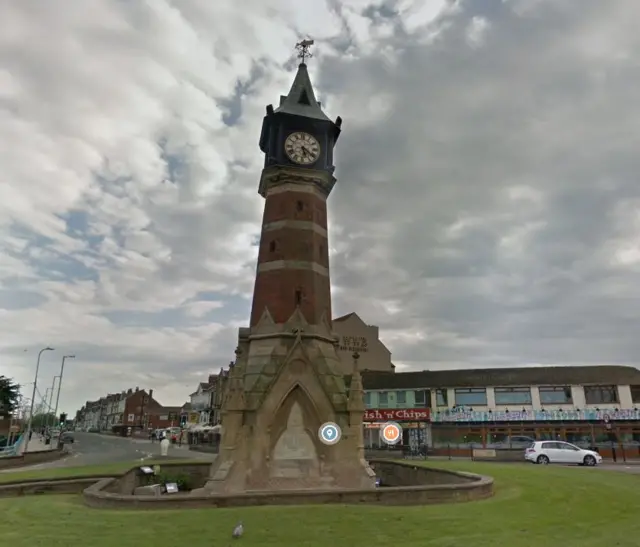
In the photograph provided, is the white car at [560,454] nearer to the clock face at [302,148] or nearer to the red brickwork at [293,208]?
the red brickwork at [293,208]

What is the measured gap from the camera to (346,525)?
39.1ft

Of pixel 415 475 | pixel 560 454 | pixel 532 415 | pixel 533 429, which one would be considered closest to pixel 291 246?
pixel 415 475

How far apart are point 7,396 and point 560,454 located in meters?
74.0

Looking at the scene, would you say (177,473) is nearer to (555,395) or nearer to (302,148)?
(302,148)

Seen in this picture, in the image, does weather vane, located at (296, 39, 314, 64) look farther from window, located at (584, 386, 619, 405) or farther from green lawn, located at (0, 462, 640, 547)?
window, located at (584, 386, 619, 405)

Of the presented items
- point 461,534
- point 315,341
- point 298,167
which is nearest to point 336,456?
point 315,341

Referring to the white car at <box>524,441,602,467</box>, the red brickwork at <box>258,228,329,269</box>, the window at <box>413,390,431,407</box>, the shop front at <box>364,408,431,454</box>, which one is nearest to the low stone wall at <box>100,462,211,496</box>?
the red brickwork at <box>258,228,329,269</box>

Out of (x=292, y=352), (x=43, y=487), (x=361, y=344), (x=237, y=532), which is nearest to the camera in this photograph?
(x=237, y=532)

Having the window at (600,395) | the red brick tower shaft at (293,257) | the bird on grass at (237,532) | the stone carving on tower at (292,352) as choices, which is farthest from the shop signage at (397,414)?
the bird on grass at (237,532)

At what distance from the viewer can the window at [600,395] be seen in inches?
1905

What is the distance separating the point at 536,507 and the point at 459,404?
4010 cm

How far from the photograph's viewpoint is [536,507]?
14195 mm

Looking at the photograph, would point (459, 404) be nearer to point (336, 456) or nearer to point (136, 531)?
point (336, 456)

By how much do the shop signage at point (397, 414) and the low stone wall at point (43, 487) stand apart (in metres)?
38.7
